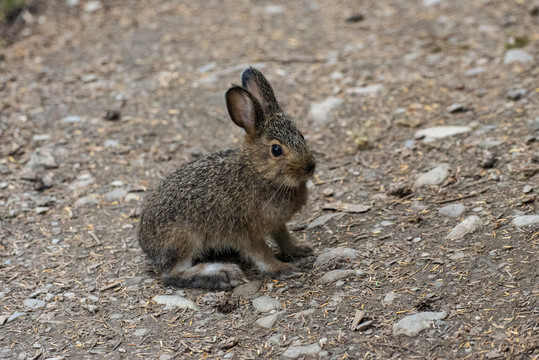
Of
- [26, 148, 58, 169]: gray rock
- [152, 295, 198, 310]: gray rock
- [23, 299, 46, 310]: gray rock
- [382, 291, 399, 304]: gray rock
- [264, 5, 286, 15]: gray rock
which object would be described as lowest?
[152, 295, 198, 310]: gray rock

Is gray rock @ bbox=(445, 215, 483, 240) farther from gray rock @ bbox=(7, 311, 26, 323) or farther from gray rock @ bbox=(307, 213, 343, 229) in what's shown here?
gray rock @ bbox=(7, 311, 26, 323)

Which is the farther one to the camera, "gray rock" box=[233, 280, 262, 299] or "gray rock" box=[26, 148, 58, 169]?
"gray rock" box=[26, 148, 58, 169]

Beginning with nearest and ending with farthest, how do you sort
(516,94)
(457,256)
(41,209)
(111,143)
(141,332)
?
(141,332) < (457,256) < (41,209) < (516,94) < (111,143)

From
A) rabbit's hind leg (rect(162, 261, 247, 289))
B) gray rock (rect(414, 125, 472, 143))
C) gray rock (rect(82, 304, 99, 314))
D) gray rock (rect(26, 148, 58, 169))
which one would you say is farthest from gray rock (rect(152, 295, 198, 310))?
gray rock (rect(414, 125, 472, 143))

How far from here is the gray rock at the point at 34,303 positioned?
18.2ft

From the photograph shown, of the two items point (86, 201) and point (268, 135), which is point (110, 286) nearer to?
point (86, 201)

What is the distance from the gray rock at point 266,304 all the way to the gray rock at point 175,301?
19.5 inches

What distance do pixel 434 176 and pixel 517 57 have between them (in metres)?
3.02

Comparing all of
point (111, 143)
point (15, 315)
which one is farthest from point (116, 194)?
point (15, 315)

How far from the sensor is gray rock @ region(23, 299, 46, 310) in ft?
18.2

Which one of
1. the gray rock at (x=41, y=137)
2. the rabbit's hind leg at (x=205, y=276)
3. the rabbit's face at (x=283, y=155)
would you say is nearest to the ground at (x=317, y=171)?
the gray rock at (x=41, y=137)

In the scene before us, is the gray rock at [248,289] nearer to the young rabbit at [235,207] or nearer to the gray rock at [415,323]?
the young rabbit at [235,207]

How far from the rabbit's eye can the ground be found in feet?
3.38

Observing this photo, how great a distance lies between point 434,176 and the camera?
6.72 metres
